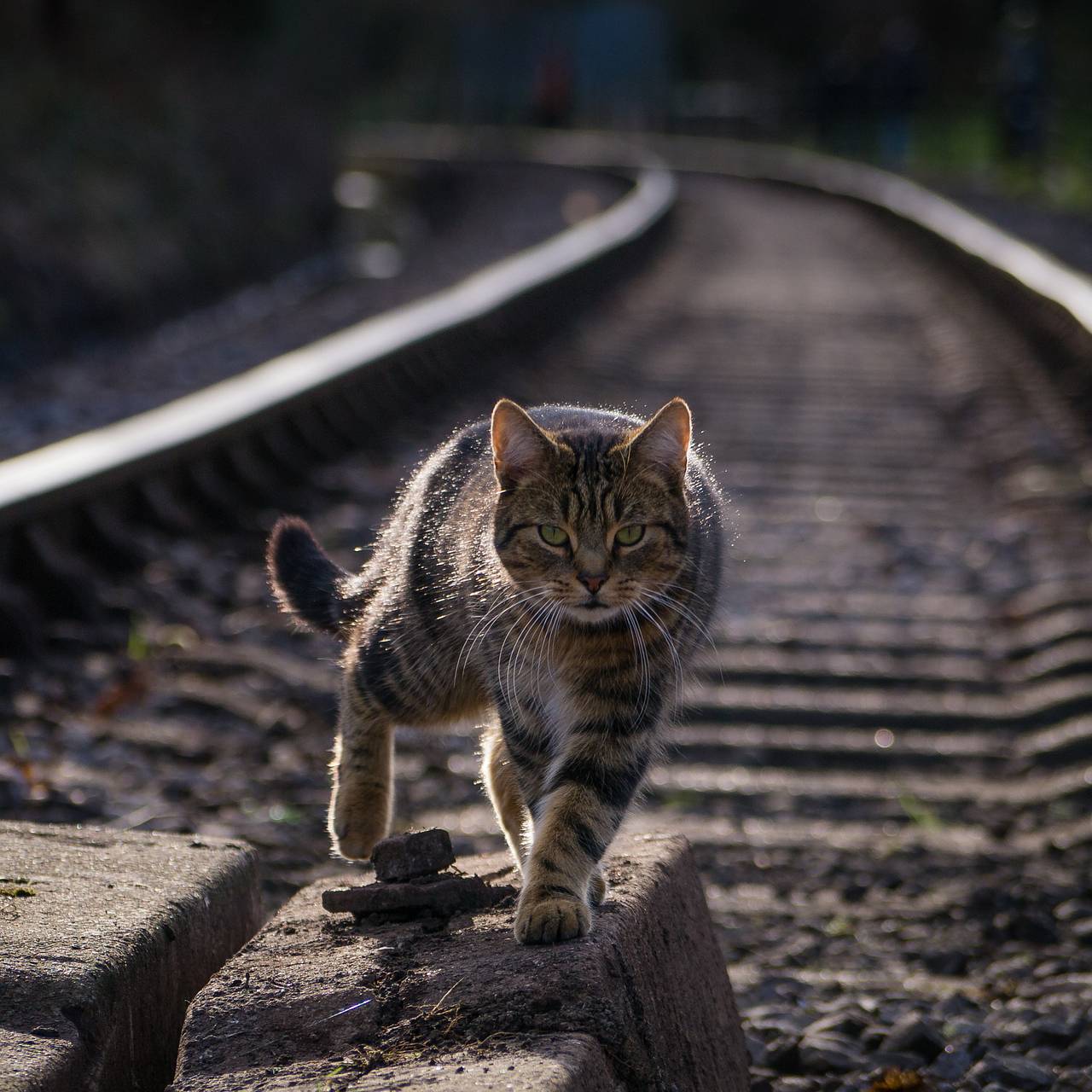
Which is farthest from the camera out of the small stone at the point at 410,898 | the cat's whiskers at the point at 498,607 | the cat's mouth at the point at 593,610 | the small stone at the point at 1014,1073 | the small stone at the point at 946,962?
the small stone at the point at 946,962

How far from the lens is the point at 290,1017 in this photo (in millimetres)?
2562

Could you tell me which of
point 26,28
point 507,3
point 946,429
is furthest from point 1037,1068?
point 507,3

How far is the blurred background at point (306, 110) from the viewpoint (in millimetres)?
17484

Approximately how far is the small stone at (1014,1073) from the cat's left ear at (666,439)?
54.0 inches

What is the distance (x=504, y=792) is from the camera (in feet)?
12.3

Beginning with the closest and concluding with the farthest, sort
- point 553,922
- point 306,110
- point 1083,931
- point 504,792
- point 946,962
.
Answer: point 553,922 → point 504,792 → point 946,962 → point 1083,931 → point 306,110

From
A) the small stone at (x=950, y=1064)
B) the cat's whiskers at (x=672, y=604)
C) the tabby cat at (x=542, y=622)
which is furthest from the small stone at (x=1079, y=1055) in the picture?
the cat's whiskers at (x=672, y=604)

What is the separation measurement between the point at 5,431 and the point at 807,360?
17.8ft

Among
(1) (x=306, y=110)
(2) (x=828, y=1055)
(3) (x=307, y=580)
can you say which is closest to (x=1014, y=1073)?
(2) (x=828, y=1055)

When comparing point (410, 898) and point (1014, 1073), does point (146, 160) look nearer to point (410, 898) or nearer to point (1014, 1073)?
point (410, 898)

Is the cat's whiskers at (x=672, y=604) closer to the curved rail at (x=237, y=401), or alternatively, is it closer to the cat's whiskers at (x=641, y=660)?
the cat's whiskers at (x=641, y=660)

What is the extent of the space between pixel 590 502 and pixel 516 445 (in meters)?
0.20

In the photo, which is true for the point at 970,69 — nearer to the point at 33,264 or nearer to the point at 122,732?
the point at 33,264

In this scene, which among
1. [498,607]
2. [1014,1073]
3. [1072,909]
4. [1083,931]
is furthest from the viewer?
[1072,909]
